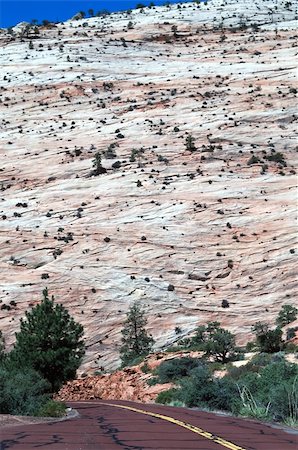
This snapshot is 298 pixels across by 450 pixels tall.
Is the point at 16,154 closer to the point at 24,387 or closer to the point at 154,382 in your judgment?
the point at 154,382

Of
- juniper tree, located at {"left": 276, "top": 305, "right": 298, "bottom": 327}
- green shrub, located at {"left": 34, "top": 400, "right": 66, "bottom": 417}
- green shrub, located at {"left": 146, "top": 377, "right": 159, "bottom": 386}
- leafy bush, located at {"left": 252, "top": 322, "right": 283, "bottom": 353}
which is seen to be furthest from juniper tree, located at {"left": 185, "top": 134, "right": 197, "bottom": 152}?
green shrub, located at {"left": 34, "top": 400, "right": 66, "bottom": 417}

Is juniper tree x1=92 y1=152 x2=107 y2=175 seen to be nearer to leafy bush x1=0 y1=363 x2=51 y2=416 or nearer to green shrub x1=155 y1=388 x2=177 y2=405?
green shrub x1=155 y1=388 x2=177 y2=405

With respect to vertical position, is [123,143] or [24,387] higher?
[123,143]

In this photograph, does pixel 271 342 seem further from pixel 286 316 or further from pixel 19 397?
pixel 19 397

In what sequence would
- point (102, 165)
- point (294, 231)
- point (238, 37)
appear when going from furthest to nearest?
1. point (238, 37)
2. point (102, 165)
3. point (294, 231)

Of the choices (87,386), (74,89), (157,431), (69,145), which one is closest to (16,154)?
(69,145)

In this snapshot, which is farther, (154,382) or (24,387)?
(154,382)
